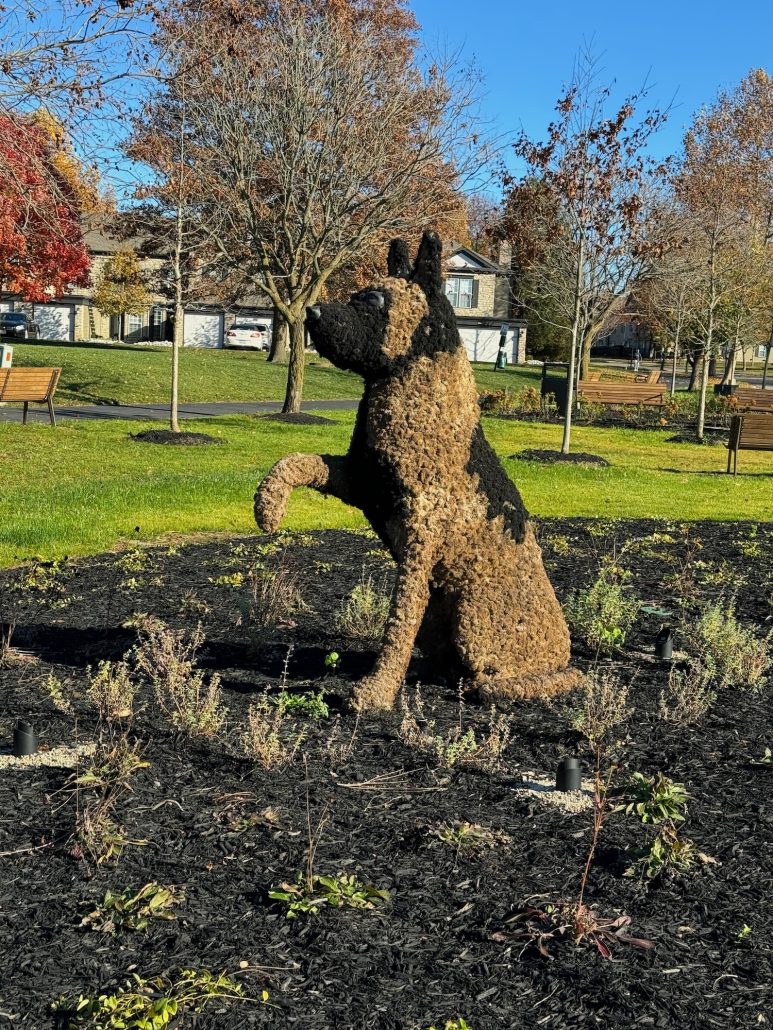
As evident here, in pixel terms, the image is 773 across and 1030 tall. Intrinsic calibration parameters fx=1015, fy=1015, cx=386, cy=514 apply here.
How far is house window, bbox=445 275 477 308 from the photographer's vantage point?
192 feet

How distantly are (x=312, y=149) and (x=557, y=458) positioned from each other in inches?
291

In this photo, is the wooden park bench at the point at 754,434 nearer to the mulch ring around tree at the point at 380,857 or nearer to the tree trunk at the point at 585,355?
the mulch ring around tree at the point at 380,857

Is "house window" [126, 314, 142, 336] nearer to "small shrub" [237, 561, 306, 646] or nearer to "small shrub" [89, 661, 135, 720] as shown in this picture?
"small shrub" [237, 561, 306, 646]

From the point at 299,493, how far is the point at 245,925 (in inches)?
361

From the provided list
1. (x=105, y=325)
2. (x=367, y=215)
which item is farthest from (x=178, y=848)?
(x=105, y=325)

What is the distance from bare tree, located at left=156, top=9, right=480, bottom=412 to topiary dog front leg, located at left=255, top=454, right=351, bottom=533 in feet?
43.0

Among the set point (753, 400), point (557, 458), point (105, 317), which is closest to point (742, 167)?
point (753, 400)

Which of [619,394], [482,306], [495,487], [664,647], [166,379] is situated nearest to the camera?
[495,487]

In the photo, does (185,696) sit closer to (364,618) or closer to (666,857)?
(364,618)

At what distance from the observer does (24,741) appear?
4051 mm

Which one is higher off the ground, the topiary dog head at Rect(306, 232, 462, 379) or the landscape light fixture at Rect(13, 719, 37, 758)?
the topiary dog head at Rect(306, 232, 462, 379)

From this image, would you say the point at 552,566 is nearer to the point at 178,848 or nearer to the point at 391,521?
the point at 391,521

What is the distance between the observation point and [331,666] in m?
5.21

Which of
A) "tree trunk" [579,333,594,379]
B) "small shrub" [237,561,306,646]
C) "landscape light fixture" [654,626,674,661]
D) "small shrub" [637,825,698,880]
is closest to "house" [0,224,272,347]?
"tree trunk" [579,333,594,379]
